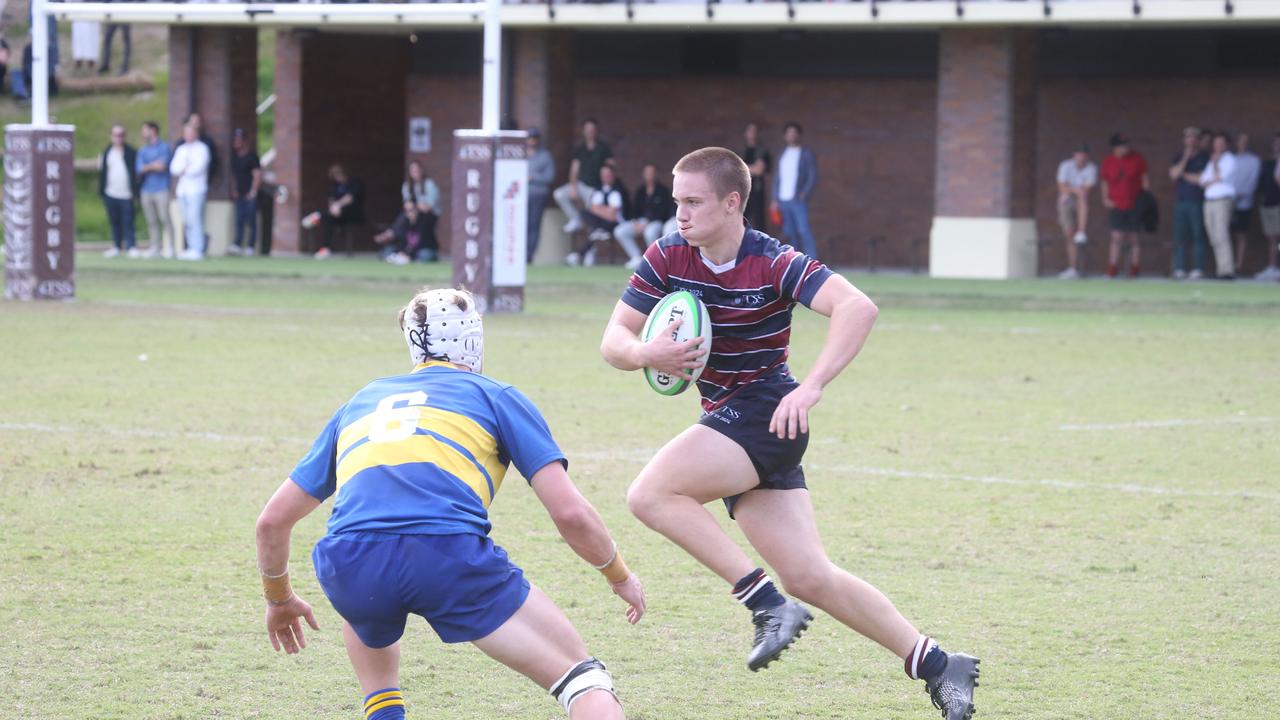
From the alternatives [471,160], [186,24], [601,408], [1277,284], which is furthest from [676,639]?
[186,24]

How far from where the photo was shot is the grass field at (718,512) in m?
6.18

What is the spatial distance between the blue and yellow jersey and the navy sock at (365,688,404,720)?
0.50 meters

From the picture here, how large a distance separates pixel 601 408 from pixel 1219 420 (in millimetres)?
4322

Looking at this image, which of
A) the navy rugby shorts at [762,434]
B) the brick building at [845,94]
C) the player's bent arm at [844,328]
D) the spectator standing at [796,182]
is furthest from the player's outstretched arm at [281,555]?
the spectator standing at [796,182]

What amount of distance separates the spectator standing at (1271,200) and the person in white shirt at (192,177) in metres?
17.0

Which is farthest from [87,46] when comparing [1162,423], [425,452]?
[425,452]

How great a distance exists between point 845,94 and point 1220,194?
7.76 meters

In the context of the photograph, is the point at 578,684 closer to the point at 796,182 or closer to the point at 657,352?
the point at 657,352

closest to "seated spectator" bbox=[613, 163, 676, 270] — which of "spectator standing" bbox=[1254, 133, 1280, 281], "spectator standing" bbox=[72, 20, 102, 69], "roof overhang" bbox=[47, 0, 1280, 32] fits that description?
"roof overhang" bbox=[47, 0, 1280, 32]

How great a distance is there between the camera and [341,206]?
33375 mm

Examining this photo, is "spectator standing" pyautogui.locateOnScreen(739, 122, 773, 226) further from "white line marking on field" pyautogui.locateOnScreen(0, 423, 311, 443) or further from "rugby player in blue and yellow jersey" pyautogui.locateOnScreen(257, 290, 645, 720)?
"rugby player in blue and yellow jersey" pyautogui.locateOnScreen(257, 290, 645, 720)

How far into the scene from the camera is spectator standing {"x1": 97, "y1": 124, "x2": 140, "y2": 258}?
101 ft

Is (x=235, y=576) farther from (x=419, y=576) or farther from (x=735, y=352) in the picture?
(x=419, y=576)

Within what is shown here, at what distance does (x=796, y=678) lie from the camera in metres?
6.41
